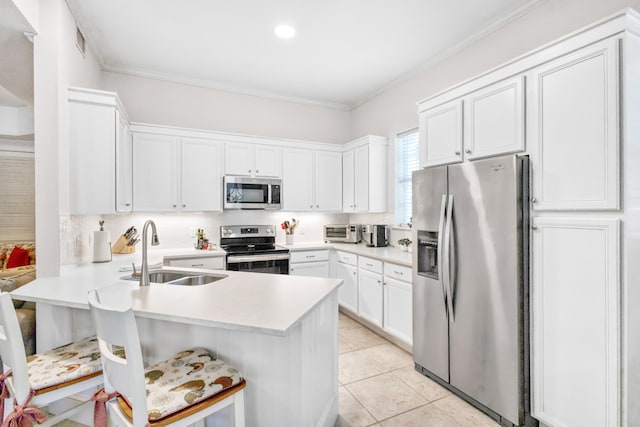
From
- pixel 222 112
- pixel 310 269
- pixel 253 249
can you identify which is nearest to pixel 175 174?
pixel 222 112

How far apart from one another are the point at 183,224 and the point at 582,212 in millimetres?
3929

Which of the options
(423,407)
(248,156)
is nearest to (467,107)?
(423,407)

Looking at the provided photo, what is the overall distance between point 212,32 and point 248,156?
1.48 metres

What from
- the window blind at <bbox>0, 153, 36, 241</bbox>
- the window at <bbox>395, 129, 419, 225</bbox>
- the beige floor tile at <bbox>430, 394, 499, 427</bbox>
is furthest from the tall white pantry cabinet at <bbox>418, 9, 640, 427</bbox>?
the window blind at <bbox>0, 153, 36, 241</bbox>

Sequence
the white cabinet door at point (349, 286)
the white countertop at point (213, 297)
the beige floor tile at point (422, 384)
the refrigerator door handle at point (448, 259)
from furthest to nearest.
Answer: the white cabinet door at point (349, 286) < the beige floor tile at point (422, 384) < the refrigerator door handle at point (448, 259) < the white countertop at point (213, 297)

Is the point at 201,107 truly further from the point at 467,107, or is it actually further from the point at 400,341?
the point at 400,341

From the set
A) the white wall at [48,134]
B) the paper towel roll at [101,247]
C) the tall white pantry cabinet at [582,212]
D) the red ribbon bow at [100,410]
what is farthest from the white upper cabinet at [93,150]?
the tall white pantry cabinet at [582,212]

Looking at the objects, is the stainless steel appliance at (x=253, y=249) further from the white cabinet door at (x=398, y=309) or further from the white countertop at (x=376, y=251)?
the white cabinet door at (x=398, y=309)

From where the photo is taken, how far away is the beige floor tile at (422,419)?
2094 mm

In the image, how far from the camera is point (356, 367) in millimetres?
2859

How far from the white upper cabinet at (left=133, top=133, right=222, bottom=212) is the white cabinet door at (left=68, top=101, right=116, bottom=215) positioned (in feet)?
3.07

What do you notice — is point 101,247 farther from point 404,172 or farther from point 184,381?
point 404,172

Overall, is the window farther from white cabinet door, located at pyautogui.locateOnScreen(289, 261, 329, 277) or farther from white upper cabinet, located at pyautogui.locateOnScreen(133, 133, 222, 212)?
white upper cabinet, located at pyautogui.locateOnScreen(133, 133, 222, 212)

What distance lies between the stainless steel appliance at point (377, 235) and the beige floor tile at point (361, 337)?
1.06 meters
